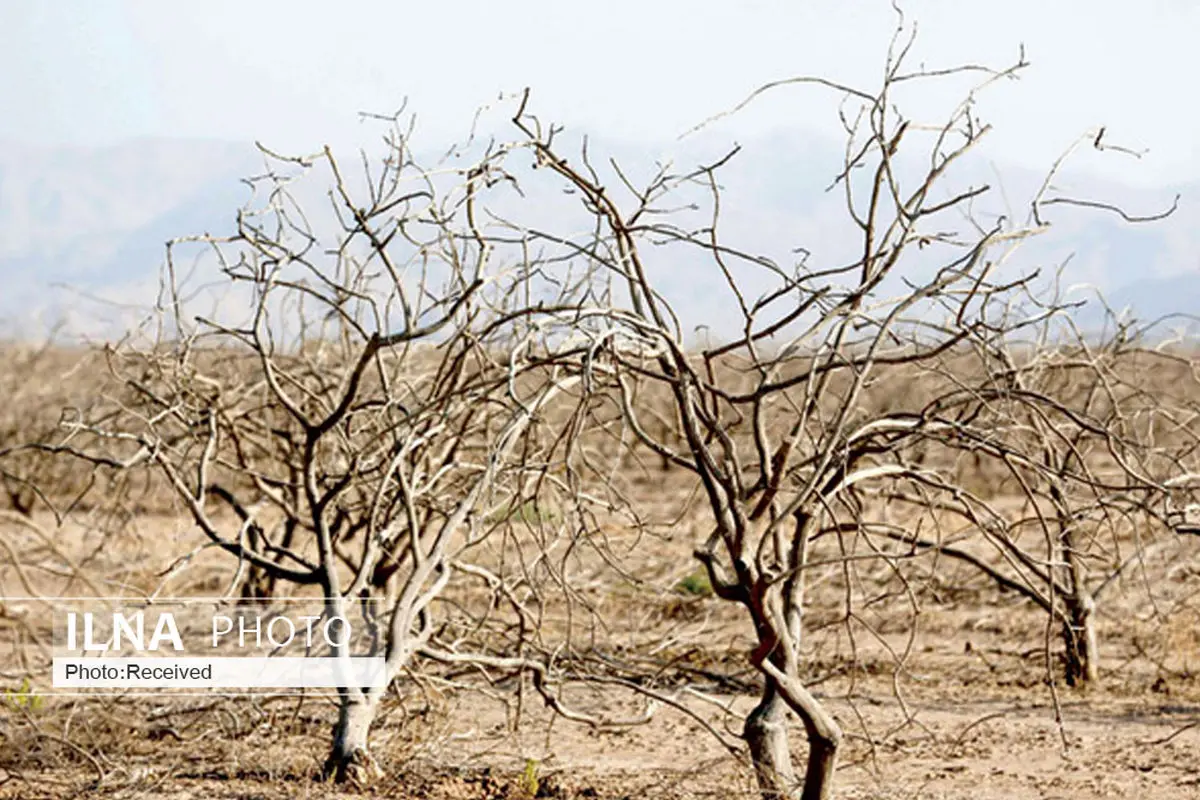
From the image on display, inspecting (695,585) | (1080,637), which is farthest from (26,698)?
(695,585)

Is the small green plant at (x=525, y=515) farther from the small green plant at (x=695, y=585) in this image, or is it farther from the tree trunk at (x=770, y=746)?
the small green plant at (x=695, y=585)

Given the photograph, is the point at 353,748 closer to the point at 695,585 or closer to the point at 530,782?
the point at 530,782

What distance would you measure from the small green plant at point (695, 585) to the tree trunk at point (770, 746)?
5.44 meters

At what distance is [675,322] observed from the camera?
4.99 metres

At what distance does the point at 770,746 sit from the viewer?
18.1 ft

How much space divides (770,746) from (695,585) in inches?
234

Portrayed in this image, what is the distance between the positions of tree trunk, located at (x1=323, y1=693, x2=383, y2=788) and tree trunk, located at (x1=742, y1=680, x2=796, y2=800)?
1.47 metres

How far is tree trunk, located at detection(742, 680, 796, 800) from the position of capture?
550cm

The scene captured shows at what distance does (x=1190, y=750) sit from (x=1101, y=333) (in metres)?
2.51

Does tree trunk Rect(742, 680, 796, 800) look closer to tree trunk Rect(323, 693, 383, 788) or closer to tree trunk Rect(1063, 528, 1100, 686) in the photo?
tree trunk Rect(323, 693, 383, 788)

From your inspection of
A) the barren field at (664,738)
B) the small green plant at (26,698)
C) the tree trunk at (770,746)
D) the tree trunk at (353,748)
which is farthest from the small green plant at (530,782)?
the small green plant at (26,698)

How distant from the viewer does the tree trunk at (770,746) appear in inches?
217

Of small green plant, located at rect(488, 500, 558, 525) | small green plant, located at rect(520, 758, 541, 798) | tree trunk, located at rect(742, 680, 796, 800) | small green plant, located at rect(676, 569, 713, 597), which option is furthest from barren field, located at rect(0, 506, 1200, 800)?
small green plant, located at rect(676, 569, 713, 597)

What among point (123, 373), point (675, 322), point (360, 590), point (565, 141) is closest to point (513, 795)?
point (360, 590)
